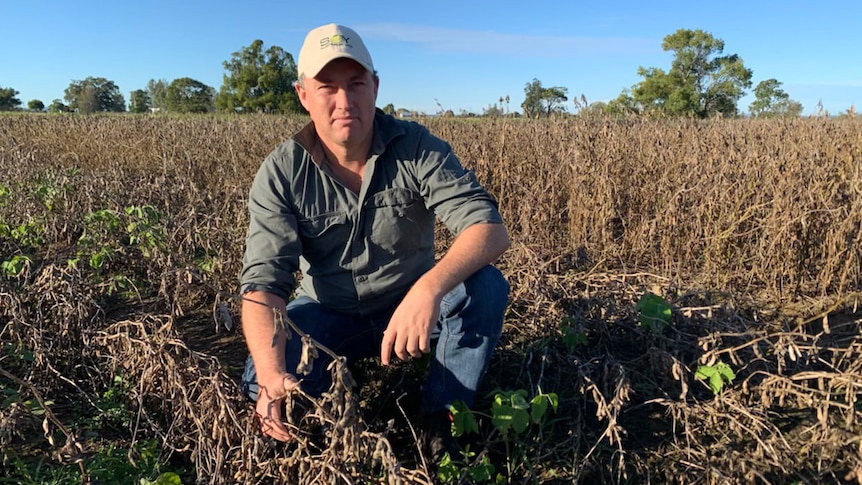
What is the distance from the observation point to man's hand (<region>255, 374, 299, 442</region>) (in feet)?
4.91

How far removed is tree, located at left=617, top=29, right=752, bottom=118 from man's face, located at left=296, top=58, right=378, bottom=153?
42722mm

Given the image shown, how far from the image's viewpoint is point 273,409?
151 cm

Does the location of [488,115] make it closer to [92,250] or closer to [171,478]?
[92,250]

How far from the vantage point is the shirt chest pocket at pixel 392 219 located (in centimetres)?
194

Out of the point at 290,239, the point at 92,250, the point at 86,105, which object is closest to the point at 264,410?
the point at 290,239

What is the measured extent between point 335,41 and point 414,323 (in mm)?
961

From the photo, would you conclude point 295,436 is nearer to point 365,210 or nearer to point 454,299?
point 454,299

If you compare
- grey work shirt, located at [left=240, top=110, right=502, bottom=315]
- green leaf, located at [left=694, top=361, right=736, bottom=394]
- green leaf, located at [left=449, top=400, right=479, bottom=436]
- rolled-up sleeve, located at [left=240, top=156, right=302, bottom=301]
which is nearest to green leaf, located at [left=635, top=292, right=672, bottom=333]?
green leaf, located at [left=694, top=361, right=736, bottom=394]

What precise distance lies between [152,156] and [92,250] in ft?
13.5

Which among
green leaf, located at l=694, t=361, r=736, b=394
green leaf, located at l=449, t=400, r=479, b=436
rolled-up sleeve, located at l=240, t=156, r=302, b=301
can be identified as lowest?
green leaf, located at l=449, t=400, r=479, b=436

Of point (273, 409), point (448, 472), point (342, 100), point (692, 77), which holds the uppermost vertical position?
point (692, 77)

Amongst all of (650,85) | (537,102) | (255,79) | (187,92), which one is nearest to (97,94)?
(187,92)

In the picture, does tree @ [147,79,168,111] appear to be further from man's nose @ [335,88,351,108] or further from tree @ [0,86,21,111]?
man's nose @ [335,88,351,108]

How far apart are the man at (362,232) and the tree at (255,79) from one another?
52774 mm
